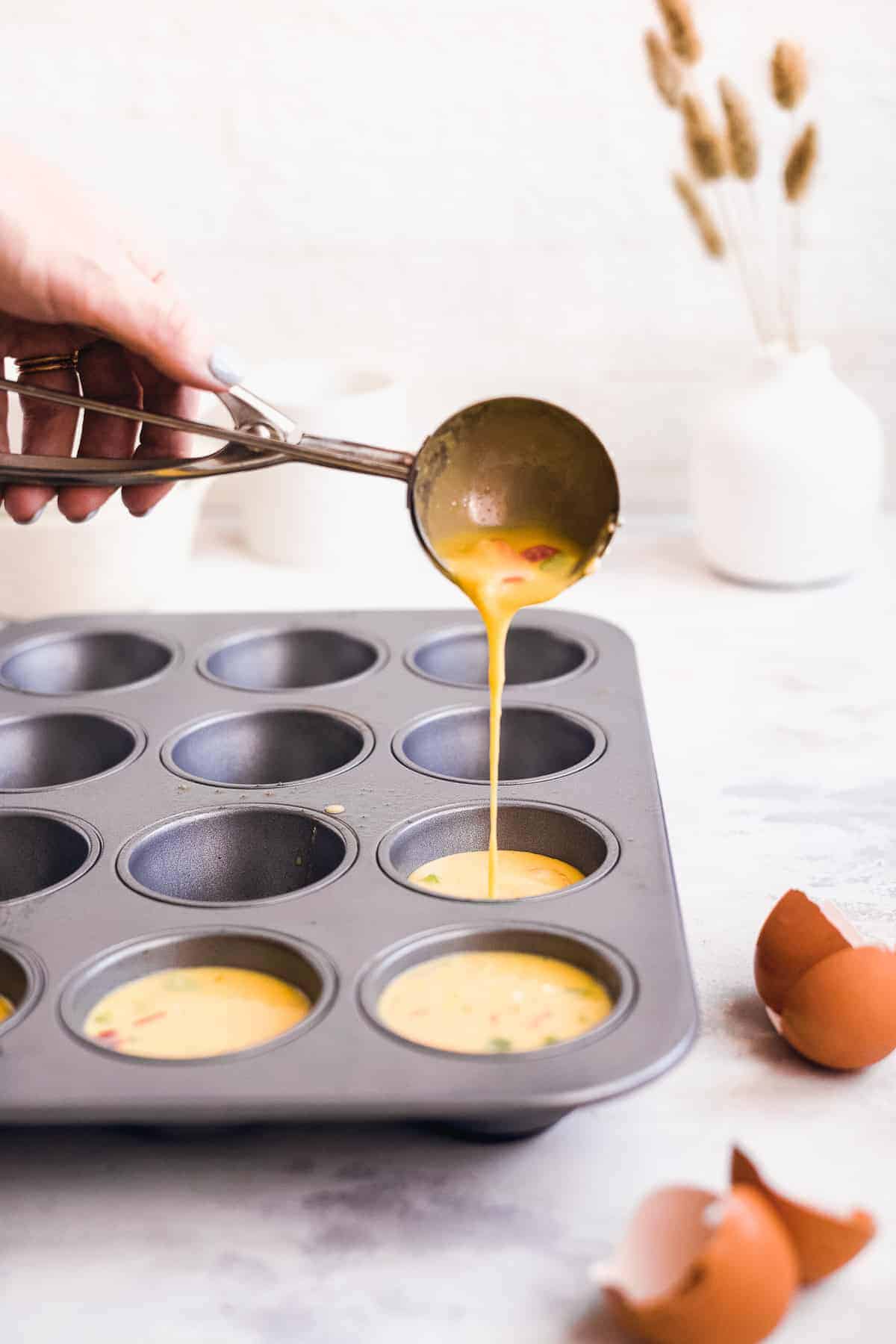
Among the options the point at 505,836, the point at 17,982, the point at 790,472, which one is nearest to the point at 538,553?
the point at 505,836

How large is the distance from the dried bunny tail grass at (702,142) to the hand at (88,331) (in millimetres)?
869

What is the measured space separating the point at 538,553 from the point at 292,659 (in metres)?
0.55

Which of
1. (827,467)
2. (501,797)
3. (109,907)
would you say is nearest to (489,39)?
(827,467)

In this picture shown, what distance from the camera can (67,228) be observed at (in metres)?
1.55

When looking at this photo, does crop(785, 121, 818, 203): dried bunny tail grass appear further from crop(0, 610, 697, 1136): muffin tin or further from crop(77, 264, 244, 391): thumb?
crop(77, 264, 244, 391): thumb

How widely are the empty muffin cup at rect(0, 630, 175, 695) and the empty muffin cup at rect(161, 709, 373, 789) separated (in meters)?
0.22

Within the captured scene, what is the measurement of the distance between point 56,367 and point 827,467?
3.68 ft

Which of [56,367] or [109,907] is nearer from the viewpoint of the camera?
[109,907]

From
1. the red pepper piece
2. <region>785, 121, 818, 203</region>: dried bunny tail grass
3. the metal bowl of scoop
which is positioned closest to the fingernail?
the metal bowl of scoop

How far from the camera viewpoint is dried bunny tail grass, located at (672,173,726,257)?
7.32 ft

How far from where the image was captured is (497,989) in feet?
3.95

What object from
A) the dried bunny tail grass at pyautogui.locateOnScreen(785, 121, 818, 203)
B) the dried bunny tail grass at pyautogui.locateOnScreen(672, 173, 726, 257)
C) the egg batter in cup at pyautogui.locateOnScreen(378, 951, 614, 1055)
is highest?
the dried bunny tail grass at pyautogui.locateOnScreen(785, 121, 818, 203)

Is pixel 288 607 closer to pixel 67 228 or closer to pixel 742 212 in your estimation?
pixel 67 228

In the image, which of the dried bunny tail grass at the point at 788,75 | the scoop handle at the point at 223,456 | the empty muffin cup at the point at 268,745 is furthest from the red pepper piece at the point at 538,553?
the dried bunny tail grass at the point at 788,75
